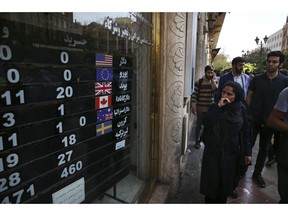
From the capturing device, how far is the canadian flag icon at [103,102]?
1.86 meters

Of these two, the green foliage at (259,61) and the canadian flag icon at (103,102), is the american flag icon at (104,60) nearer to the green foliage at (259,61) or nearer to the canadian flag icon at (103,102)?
the canadian flag icon at (103,102)

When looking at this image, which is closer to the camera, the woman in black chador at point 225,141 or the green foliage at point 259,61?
the woman in black chador at point 225,141

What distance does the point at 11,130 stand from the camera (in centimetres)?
125

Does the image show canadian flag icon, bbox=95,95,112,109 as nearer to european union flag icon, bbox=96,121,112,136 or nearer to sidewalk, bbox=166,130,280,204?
european union flag icon, bbox=96,121,112,136

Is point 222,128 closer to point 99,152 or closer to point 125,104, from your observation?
point 125,104

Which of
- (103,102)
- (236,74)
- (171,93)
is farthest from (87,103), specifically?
(236,74)

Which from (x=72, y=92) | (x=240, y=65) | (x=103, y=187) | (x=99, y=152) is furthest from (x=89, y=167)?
(x=240, y=65)

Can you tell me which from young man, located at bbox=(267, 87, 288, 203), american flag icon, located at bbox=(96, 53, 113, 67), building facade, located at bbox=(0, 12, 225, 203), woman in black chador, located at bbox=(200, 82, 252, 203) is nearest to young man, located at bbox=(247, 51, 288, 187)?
woman in black chador, located at bbox=(200, 82, 252, 203)

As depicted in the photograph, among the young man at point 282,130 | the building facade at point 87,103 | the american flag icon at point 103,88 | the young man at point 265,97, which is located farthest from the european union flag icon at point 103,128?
the young man at point 265,97

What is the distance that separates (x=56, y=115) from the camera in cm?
151

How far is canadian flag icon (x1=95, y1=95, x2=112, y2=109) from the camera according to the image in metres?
1.86

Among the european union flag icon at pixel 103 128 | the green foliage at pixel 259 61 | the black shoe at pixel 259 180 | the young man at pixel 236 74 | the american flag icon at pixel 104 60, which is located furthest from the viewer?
the green foliage at pixel 259 61

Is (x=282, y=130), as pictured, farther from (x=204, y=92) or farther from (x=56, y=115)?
(x=204, y=92)

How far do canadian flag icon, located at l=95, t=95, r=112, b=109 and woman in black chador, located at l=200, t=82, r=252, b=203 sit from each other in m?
1.14
